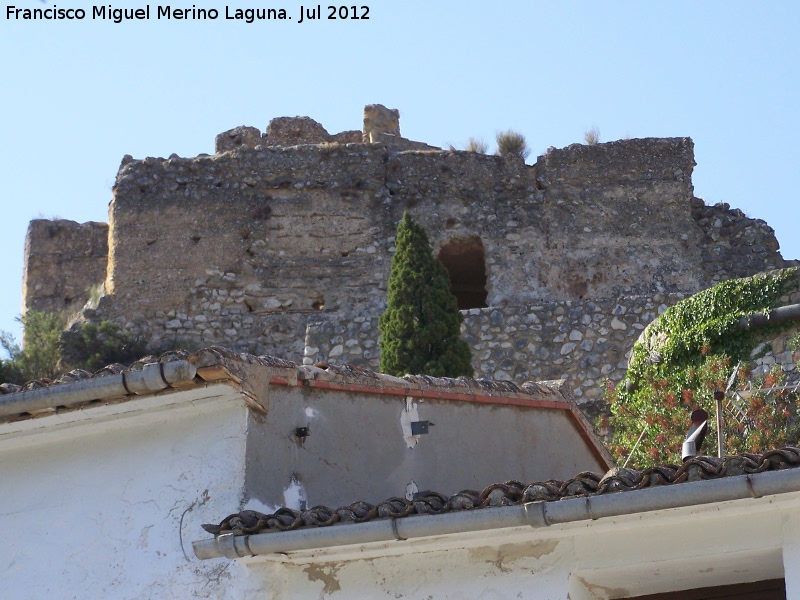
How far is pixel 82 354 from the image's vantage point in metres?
20.2

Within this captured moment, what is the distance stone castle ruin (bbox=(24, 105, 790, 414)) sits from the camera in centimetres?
→ 2169

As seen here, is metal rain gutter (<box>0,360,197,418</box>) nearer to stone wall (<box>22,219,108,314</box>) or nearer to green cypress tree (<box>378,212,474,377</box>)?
green cypress tree (<box>378,212,474,377</box>)

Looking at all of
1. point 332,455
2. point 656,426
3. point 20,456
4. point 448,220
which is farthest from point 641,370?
point 448,220

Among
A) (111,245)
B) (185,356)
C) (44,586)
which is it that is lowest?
(44,586)

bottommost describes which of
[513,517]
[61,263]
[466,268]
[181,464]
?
[513,517]

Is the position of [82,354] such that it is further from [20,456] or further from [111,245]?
[20,456]

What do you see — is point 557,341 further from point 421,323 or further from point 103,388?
point 103,388

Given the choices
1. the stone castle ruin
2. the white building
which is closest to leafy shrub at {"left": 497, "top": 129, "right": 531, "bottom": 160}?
the stone castle ruin

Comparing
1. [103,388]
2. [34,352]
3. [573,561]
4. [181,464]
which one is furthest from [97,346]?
[573,561]

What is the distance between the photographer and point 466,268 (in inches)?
902

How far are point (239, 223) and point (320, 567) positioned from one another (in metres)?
15.3

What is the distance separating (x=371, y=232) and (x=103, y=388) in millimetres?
14331

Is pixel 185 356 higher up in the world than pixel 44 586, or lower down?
higher up

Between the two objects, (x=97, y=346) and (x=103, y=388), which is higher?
(x=97, y=346)
